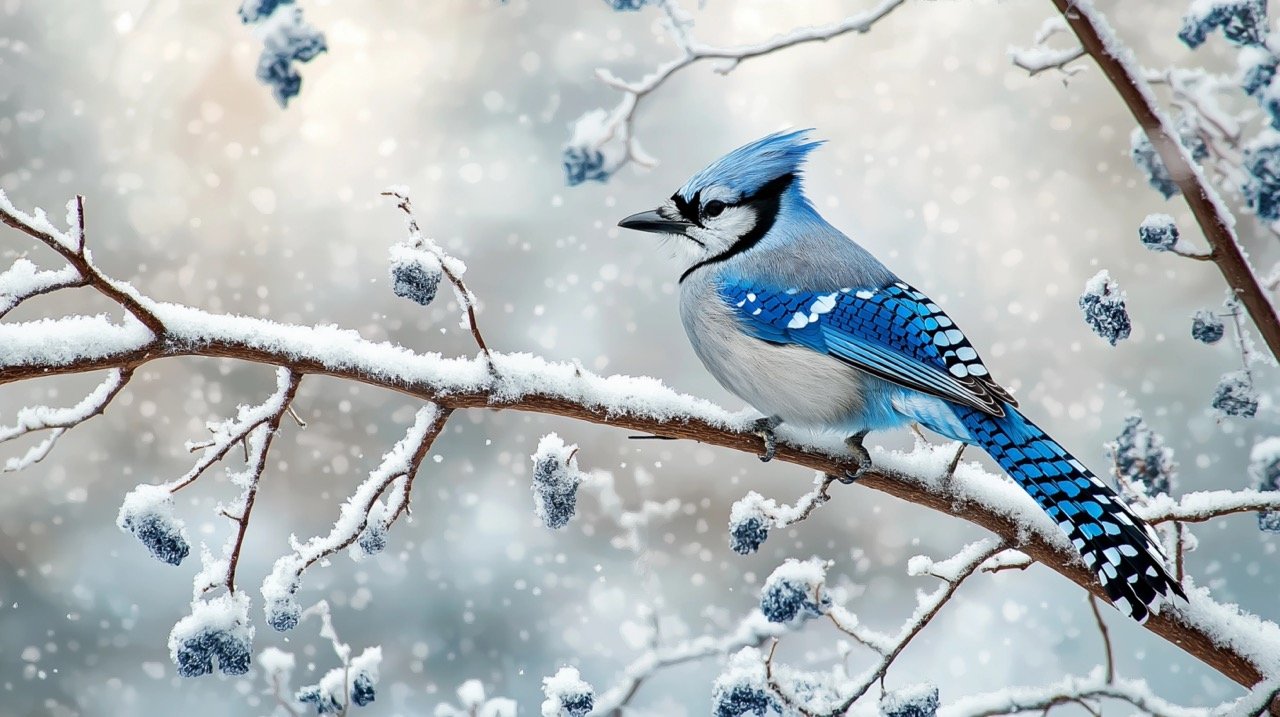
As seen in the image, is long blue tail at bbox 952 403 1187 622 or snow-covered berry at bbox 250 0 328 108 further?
long blue tail at bbox 952 403 1187 622

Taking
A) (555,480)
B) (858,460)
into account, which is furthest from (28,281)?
(858,460)

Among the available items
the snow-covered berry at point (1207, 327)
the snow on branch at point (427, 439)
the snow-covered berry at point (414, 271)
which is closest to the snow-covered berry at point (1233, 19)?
the snow-covered berry at point (1207, 327)

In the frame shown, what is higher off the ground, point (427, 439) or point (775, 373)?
point (775, 373)

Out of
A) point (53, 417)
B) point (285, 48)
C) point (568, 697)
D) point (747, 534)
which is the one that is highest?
point (285, 48)

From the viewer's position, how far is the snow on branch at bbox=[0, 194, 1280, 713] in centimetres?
121

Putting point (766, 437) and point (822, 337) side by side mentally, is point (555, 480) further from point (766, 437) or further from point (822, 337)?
point (822, 337)

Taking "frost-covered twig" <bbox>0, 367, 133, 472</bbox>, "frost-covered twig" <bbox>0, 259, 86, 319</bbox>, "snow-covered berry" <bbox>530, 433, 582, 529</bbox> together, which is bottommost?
"snow-covered berry" <bbox>530, 433, 582, 529</bbox>

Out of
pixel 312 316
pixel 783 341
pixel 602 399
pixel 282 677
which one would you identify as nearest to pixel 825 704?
pixel 602 399

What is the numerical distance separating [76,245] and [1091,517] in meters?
1.10

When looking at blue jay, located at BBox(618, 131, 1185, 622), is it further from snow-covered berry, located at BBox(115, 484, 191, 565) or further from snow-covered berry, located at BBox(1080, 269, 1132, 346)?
snow-covered berry, located at BBox(115, 484, 191, 565)

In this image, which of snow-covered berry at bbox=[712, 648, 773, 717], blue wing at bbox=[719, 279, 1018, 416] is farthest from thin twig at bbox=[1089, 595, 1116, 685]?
snow-covered berry at bbox=[712, 648, 773, 717]

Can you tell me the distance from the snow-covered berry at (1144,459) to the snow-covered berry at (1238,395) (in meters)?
0.13

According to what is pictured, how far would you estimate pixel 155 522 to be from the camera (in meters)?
1.25

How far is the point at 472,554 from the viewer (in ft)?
10.2
